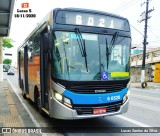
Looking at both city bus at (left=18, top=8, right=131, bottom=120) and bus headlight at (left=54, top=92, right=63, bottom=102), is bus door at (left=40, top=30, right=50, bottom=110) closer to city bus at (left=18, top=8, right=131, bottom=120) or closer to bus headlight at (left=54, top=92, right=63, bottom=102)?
city bus at (left=18, top=8, right=131, bottom=120)

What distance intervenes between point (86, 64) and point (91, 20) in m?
1.31

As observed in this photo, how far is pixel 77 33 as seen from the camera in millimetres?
7160

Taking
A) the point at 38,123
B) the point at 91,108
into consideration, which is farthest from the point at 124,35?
the point at 38,123

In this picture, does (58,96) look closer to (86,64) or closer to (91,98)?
(91,98)

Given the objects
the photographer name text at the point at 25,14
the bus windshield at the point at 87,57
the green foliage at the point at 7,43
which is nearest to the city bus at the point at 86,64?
the bus windshield at the point at 87,57

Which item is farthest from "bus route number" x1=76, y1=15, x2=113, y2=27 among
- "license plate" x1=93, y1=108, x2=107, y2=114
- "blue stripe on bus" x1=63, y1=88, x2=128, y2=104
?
"license plate" x1=93, y1=108, x2=107, y2=114

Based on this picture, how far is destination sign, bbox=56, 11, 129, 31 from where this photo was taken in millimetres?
7230

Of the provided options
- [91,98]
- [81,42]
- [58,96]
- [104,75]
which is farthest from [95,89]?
[81,42]

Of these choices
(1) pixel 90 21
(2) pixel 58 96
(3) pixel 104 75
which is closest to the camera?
(2) pixel 58 96

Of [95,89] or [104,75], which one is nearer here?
[95,89]

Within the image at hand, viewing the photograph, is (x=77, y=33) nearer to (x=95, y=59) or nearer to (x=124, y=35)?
(x=95, y=59)

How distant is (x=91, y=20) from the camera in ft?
24.6

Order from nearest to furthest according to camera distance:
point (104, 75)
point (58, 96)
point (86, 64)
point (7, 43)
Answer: point (58, 96) → point (86, 64) → point (104, 75) → point (7, 43)

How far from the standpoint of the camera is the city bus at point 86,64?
271 inches
